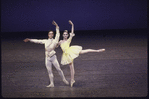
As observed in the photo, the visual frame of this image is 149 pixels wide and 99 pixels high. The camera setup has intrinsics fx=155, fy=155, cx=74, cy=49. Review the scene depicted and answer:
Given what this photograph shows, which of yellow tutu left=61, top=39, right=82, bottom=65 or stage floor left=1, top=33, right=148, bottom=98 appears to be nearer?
stage floor left=1, top=33, right=148, bottom=98

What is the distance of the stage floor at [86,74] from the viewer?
2.99 meters

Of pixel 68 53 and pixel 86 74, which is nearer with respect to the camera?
pixel 68 53

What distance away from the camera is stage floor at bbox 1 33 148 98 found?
2990 millimetres

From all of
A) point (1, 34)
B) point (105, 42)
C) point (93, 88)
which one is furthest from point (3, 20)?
point (93, 88)

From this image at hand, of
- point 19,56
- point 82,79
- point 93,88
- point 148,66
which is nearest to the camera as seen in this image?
point 93,88

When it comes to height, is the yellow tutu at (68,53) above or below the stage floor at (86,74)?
above

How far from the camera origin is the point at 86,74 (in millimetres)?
3805

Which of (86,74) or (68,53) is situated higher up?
(68,53)

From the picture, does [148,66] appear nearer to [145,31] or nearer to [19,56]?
[19,56]

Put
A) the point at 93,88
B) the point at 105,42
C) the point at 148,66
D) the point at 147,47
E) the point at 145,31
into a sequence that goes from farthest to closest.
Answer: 1. the point at 145,31
2. the point at 105,42
3. the point at 147,47
4. the point at 148,66
5. the point at 93,88

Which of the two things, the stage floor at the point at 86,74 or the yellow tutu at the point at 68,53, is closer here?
the stage floor at the point at 86,74

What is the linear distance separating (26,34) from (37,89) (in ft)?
19.9

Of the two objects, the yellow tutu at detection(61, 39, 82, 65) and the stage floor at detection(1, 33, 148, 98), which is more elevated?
the yellow tutu at detection(61, 39, 82, 65)

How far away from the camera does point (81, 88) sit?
3.12m
